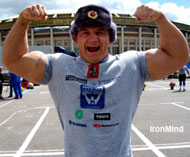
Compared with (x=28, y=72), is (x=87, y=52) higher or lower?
higher

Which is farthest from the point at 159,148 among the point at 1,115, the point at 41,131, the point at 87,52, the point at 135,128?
the point at 1,115

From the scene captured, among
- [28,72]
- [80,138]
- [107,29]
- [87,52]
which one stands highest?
[107,29]

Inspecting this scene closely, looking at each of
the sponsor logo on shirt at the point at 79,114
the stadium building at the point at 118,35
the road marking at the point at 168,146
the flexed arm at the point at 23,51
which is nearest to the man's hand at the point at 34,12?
the flexed arm at the point at 23,51

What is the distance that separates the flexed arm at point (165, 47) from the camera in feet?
4.26

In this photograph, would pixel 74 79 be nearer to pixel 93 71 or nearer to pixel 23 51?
pixel 93 71

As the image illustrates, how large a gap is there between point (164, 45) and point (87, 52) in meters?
0.54

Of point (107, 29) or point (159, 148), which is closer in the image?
point (107, 29)

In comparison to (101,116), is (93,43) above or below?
above

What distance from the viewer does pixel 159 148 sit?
373 centimetres

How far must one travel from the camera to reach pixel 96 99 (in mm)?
1311

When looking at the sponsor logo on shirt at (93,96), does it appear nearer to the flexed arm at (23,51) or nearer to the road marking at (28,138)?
the flexed arm at (23,51)

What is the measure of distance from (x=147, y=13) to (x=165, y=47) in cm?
27

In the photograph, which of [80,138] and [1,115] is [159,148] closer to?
[80,138]

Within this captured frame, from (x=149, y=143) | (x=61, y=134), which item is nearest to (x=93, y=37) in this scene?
(x=149, y=143)
